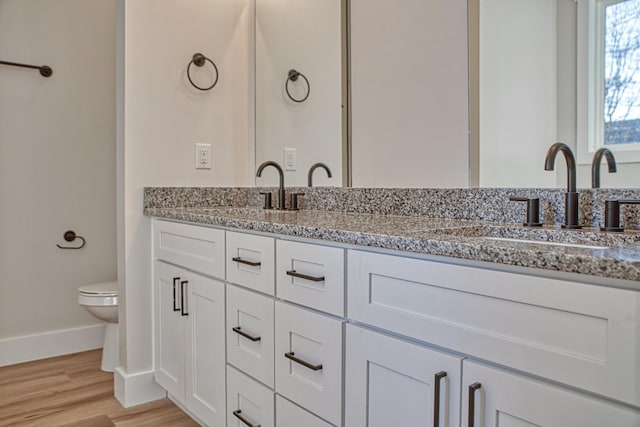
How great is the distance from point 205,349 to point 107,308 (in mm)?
934

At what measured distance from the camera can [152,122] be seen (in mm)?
2152

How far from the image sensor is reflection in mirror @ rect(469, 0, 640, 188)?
1.28 metres

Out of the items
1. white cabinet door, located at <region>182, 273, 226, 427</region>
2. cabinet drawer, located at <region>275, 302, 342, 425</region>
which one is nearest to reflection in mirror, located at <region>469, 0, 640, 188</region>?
cabinet drawer, located at <region>275, 302, 342, 425</region>

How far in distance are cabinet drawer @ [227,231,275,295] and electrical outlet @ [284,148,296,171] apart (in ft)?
2.62

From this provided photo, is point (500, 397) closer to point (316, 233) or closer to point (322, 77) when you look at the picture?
point (316, 233)

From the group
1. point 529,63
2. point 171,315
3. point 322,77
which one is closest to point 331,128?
point 322,77

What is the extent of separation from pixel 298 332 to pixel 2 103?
223cm

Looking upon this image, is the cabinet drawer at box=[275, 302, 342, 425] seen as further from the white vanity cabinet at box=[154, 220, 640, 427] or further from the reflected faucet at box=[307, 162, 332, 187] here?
the reflected faucet at box=[307, 162, 332, 187]

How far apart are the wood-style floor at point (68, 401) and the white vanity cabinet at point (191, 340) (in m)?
0.13

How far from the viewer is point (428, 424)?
0.95 m

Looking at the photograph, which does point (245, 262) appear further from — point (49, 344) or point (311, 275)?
point (49, 344)

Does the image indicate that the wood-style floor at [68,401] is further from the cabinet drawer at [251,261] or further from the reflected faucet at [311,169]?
the reflected faucet at [311,169]

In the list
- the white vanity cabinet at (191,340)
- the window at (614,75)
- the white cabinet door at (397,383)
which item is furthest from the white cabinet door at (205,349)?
the window at (614,75)

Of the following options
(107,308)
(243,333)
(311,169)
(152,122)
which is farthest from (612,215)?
(107,308)
